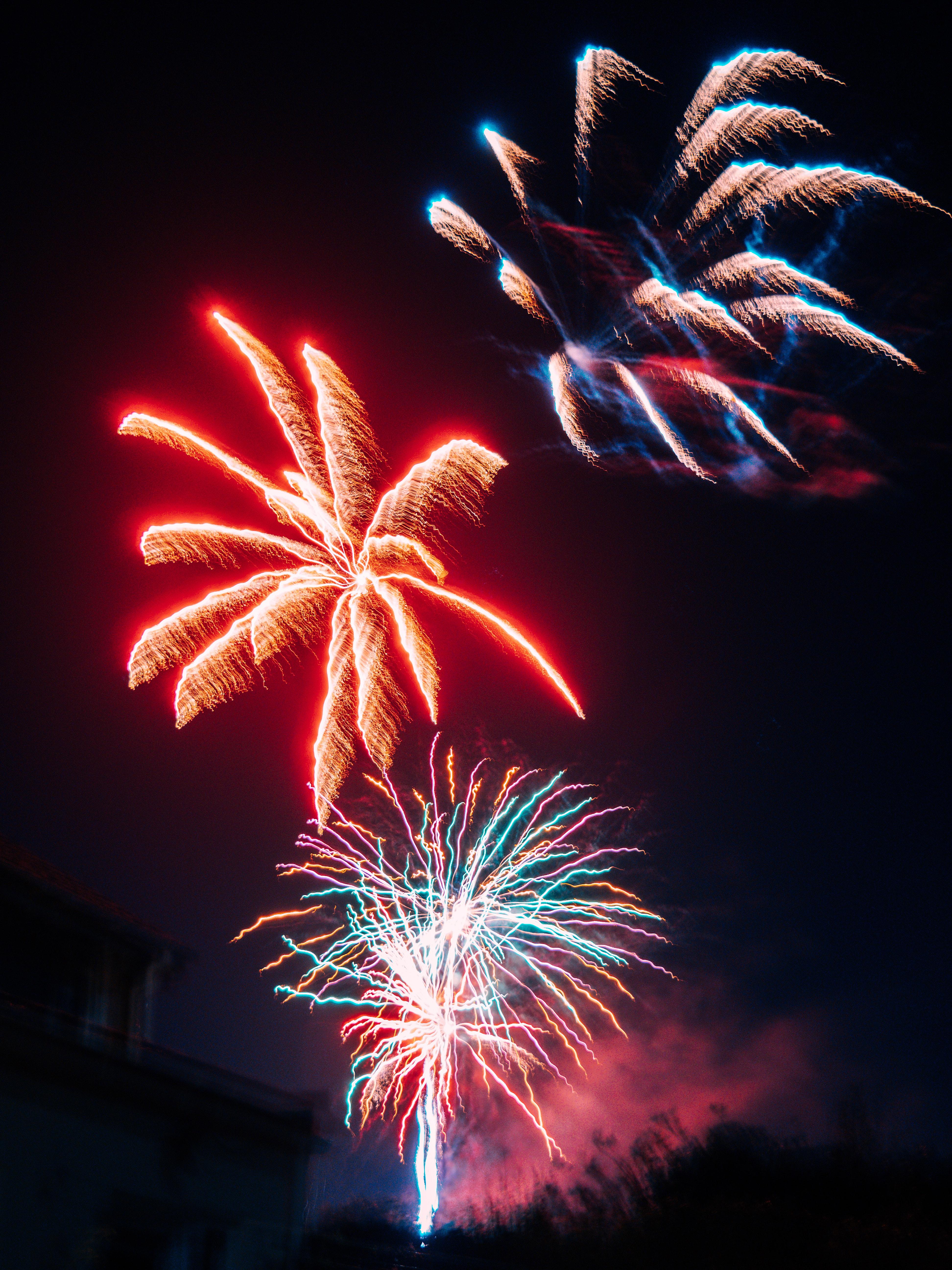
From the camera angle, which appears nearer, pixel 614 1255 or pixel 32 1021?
pixel 32 1021

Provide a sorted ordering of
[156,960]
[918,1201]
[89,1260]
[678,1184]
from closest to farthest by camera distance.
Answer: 1. [89,1260]
2. [156,960]
3. [918,1201]
4. [678,1184]

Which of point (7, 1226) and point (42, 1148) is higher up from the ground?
point (42, 1148)

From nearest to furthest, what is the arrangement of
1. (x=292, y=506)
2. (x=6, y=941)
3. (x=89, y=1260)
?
(x=89, y=1260) < (x=6, y=941) < (x=292, y=506)

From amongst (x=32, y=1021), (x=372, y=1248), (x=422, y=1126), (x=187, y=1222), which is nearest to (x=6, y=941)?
(x=32, y=1021)

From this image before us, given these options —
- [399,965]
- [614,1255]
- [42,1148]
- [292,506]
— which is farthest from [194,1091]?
[614,1255]

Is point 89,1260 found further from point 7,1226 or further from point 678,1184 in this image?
point 678,1184

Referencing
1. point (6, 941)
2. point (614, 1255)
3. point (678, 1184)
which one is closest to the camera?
point (6, 941)

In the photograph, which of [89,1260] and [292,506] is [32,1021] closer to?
[89,1260]

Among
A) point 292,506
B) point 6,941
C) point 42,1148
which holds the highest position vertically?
point 292,506

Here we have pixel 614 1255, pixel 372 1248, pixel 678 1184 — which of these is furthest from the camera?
pixel 678 1184

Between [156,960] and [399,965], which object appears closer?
[156,960]
